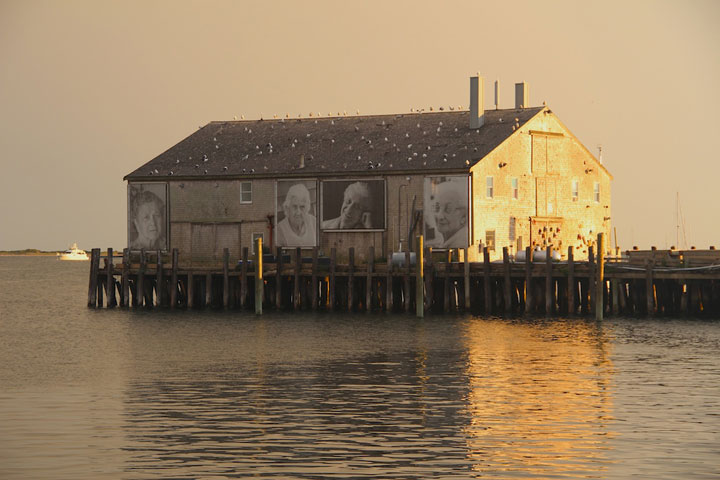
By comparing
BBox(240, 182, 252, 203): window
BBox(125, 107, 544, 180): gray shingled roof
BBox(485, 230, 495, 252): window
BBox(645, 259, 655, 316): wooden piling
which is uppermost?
BBox(125, 107, 544, 180): gray shingled roof

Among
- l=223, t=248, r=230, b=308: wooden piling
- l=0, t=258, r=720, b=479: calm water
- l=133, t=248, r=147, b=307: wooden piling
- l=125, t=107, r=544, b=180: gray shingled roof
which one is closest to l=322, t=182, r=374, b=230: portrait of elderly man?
l=125, t=107, r=544, b=180: gray shingled roof

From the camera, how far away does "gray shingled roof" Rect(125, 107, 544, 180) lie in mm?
58844

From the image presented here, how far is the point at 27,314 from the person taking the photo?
67.1 metres

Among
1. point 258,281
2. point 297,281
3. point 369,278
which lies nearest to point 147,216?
point 297,281

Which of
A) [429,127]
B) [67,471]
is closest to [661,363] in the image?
[67,471]

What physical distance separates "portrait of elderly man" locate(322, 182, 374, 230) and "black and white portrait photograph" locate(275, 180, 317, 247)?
2.80 ft

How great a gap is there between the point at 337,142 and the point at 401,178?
5.49 meters

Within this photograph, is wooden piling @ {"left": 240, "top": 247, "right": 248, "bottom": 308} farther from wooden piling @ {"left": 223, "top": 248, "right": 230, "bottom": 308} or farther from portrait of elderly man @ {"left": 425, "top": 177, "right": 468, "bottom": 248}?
portrait of elderly man @ {"left": 425, "top": 177, "right": 468, "bottom": 248}

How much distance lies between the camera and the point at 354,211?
2314 inches

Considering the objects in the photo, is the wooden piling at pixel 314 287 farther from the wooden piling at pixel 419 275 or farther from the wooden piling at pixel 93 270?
the wooden piling at pixel 93 270

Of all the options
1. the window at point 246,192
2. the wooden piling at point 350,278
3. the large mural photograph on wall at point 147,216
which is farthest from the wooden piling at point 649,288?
the large mural photograph on wall at point 147,216

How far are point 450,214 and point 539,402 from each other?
29668 mm

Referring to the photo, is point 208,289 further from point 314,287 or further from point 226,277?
point 314,287

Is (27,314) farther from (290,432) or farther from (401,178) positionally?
(290,432)
